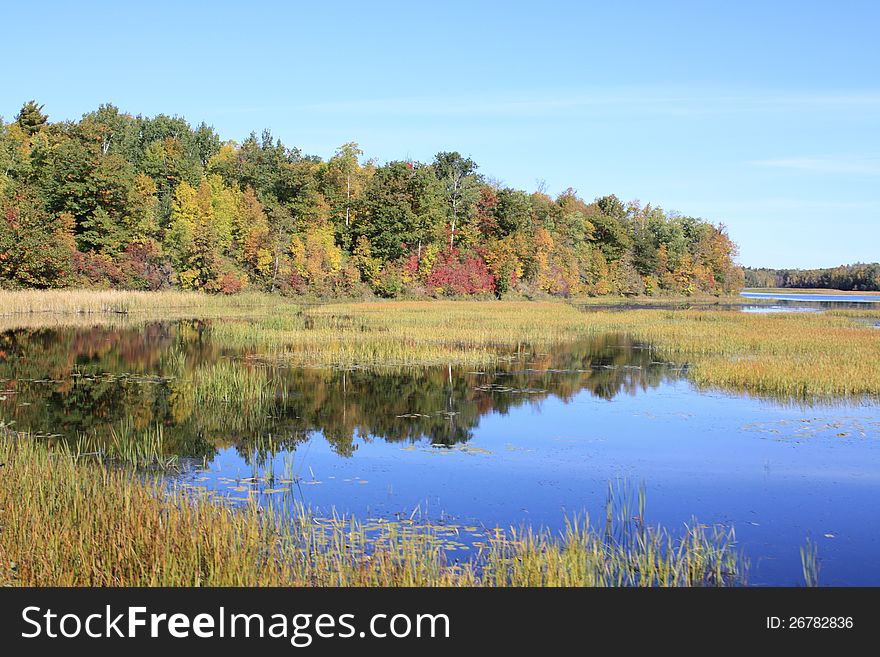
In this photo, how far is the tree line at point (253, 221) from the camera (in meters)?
66.1

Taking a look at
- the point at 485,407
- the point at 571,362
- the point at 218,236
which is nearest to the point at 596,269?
the point at 218,236

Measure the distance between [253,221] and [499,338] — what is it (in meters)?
46.6

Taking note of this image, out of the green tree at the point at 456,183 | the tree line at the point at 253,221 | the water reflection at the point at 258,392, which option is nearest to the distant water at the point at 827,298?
the tree line at the point at 253,221

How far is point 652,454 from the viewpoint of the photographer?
13984 mm

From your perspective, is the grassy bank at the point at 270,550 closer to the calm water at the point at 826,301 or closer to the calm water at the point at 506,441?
the calm water at the point at 506,441

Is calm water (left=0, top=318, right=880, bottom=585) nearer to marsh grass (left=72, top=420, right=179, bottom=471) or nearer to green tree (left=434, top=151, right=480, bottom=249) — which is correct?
marsh grass (left=72, top=420, right=179, bottom=471)

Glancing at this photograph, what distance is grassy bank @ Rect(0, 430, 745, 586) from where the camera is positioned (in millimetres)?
7227

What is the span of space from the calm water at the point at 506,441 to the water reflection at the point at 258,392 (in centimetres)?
9

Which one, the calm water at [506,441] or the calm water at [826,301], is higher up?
the calm water at [826,301]

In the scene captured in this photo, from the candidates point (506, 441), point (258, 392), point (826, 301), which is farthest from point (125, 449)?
point (826, 301)

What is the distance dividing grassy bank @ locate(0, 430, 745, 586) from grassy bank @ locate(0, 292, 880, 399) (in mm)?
13560

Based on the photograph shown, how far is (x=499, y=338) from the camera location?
3462 cm
